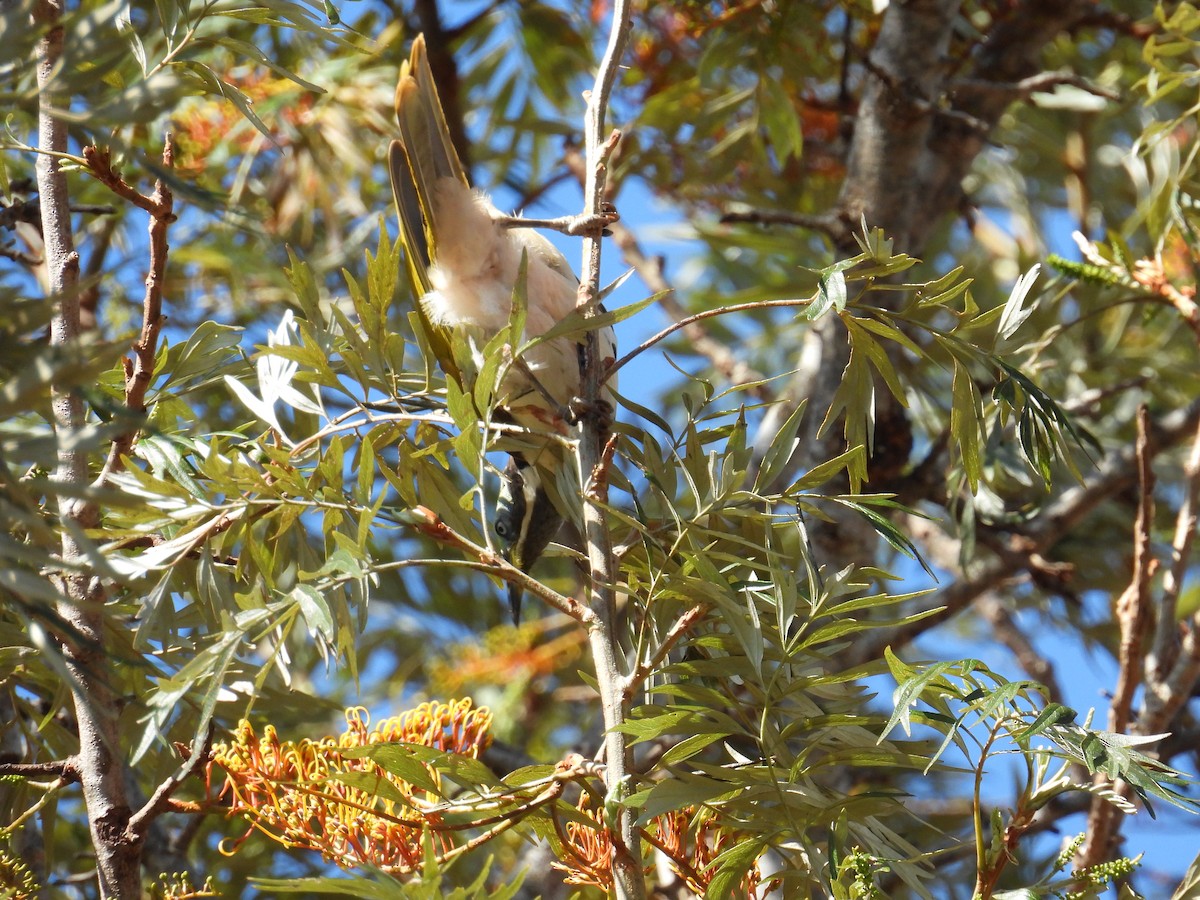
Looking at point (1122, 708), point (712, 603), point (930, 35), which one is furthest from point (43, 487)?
point (930, 35)

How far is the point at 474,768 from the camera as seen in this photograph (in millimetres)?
1428

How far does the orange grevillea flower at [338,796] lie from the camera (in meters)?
1.45

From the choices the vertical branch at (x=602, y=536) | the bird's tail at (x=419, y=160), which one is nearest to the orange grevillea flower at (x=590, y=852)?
the vertical branch at (x=602, y=536)

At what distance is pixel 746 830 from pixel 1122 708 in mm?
977

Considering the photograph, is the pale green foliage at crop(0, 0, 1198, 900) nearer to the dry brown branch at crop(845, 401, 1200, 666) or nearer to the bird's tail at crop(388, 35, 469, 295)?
the dry brown branch at crop(845, 401, 1200, 666)

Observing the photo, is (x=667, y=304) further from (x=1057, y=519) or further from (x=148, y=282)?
(x=148, y=282)

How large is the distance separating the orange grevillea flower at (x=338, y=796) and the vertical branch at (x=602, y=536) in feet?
0.73

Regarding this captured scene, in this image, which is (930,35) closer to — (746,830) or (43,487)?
(746,830)

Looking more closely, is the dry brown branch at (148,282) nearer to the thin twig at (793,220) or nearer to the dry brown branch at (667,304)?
the thin twig at (793,220)

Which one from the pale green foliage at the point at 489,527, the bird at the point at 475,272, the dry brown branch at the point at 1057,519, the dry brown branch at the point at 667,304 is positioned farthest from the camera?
the dry brown branch at the point at 667,304

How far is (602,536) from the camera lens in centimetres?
150

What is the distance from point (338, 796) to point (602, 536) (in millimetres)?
472

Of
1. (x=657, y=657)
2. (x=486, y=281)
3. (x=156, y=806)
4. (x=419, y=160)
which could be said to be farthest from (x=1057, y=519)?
(x=156, y=806)

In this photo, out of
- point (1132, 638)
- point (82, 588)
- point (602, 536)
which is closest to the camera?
point (602, 536)
